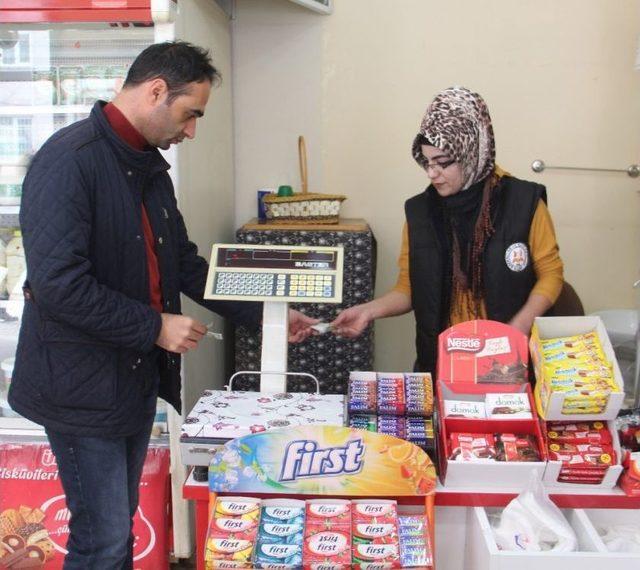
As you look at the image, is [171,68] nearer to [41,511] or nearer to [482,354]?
[482,354]

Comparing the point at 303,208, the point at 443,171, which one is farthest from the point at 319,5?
the point at 443,171

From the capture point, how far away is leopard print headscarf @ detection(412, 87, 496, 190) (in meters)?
2.17

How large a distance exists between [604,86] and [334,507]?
2.56 metres

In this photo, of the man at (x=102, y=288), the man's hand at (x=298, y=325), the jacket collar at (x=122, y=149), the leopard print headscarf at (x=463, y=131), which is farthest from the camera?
the leopard print headscarf at (x=463, y=131)

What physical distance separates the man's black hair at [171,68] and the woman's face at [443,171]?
773 millimetres

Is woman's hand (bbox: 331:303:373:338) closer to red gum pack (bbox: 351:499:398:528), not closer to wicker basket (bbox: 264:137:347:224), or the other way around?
red gum pack (bbox: 351:499:398:528)

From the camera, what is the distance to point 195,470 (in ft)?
5.58

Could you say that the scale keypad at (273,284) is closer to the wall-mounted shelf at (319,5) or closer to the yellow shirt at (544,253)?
the yellow shirt at (544,253)

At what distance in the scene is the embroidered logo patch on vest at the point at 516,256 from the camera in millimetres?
2230

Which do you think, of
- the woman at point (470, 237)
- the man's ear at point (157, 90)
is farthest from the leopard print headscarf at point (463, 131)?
the man's ear at point (157, 90)

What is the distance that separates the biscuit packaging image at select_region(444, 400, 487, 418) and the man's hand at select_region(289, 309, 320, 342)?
1.57 ft

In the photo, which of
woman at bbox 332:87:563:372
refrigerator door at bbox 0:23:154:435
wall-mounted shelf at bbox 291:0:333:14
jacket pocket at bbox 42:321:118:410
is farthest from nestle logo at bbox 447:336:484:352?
wall-mounted shelf at bbox 291:0:333:14

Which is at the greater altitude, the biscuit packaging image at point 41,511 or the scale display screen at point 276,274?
the scale display screen at point 276,274

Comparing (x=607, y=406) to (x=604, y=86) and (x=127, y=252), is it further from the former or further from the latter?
(x=604, y=86)
